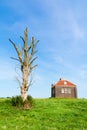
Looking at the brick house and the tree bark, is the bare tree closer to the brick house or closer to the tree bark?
the tree bark

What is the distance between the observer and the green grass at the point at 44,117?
18.6 meters

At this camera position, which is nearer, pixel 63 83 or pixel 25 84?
pixel 25 84

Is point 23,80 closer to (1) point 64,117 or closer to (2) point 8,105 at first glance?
(2) point 8,105

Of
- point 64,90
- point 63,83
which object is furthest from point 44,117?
point 63,83

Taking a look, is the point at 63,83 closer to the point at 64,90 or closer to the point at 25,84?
the point at 64,90

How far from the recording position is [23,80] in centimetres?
2917

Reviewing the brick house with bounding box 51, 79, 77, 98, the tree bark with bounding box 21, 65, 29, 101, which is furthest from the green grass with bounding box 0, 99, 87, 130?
the brick house with bounding box 51, 79, 77, 98

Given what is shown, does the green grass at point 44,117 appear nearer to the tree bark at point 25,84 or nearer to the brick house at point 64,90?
the tree bark at point 25,84

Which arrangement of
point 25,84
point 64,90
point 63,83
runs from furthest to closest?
point 63,83
point 64,90
point 25,84

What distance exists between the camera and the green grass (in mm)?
18609

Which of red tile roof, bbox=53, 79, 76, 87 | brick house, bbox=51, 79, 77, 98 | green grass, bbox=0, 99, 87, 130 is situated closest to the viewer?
green grass, bbox=0, 99, 87, 130

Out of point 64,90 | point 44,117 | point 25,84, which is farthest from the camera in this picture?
point 64,90

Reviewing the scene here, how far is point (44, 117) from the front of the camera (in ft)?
71.3

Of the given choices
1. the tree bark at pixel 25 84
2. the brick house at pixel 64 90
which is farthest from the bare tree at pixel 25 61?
the brick house at pixel 64 90
